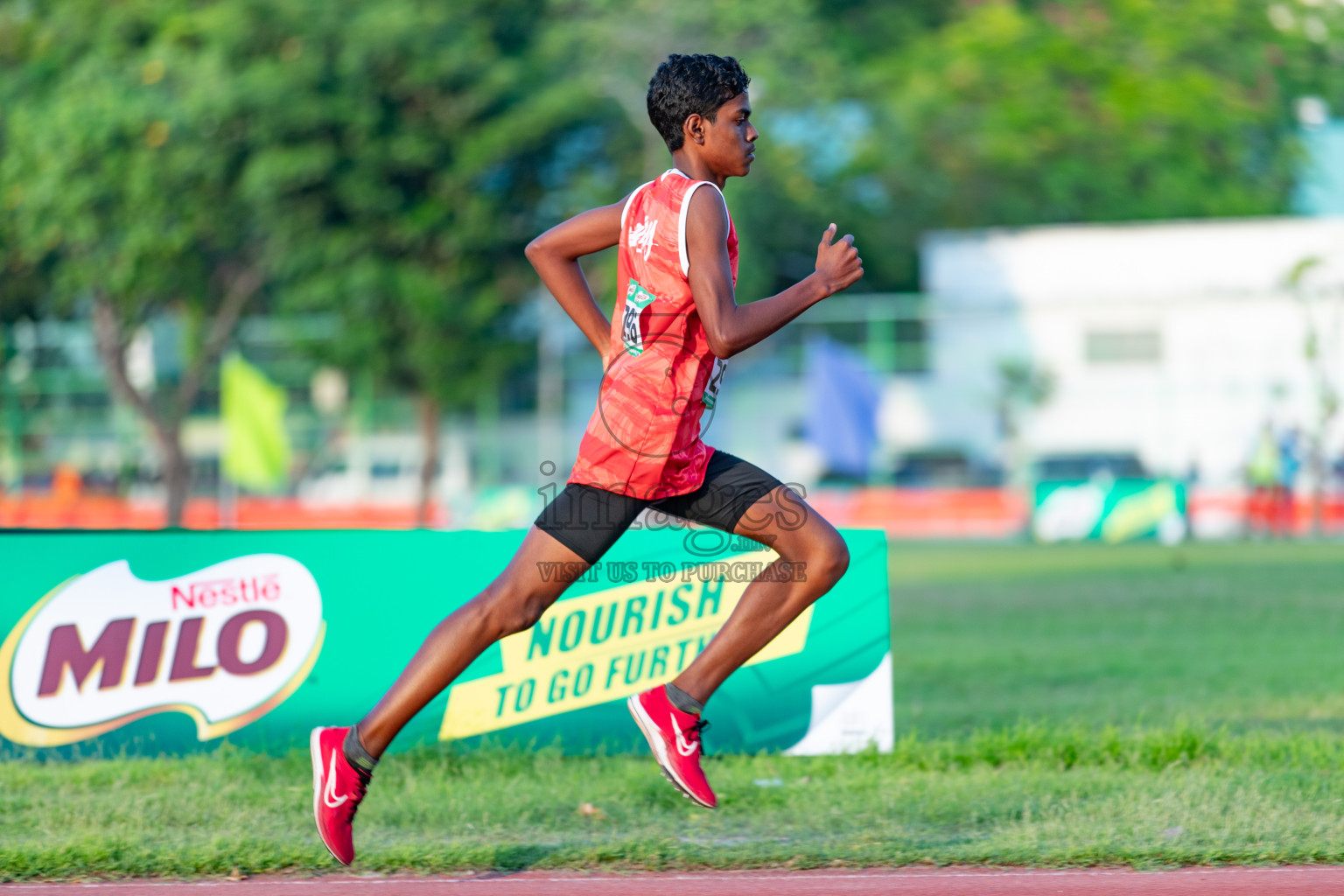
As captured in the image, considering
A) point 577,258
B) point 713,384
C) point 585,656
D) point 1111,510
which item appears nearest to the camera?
point 713,384

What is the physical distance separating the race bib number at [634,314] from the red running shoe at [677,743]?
Result: 104 centimetres

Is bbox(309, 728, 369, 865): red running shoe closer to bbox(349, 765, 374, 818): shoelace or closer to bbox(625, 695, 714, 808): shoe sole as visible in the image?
bbox(349, 765, 374, 818): shoelace

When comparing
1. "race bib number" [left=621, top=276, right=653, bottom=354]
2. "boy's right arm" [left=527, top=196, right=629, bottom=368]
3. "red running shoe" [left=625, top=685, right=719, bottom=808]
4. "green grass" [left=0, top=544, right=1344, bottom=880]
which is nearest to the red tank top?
"race bib number" [left=621, top=276, right=653, bottom=354]

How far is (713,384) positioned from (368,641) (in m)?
2.72

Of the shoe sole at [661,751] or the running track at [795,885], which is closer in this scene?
the running track at [795,885]

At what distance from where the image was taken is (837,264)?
4.27m

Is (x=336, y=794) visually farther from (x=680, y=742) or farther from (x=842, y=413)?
(x=842, y=413)

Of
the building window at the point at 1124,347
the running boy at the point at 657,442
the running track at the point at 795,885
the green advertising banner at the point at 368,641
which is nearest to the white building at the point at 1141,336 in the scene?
the building window at the point at 1124,347

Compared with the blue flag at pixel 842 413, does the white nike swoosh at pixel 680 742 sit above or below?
below

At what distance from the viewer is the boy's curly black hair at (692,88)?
4395mm

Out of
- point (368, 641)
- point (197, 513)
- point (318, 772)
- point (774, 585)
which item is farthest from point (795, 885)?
point (197, 513)

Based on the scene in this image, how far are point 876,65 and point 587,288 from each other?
154 feet

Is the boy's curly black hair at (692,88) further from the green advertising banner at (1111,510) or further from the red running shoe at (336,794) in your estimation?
the green advertising banner at (1111,510)

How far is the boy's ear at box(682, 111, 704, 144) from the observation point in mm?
4398
